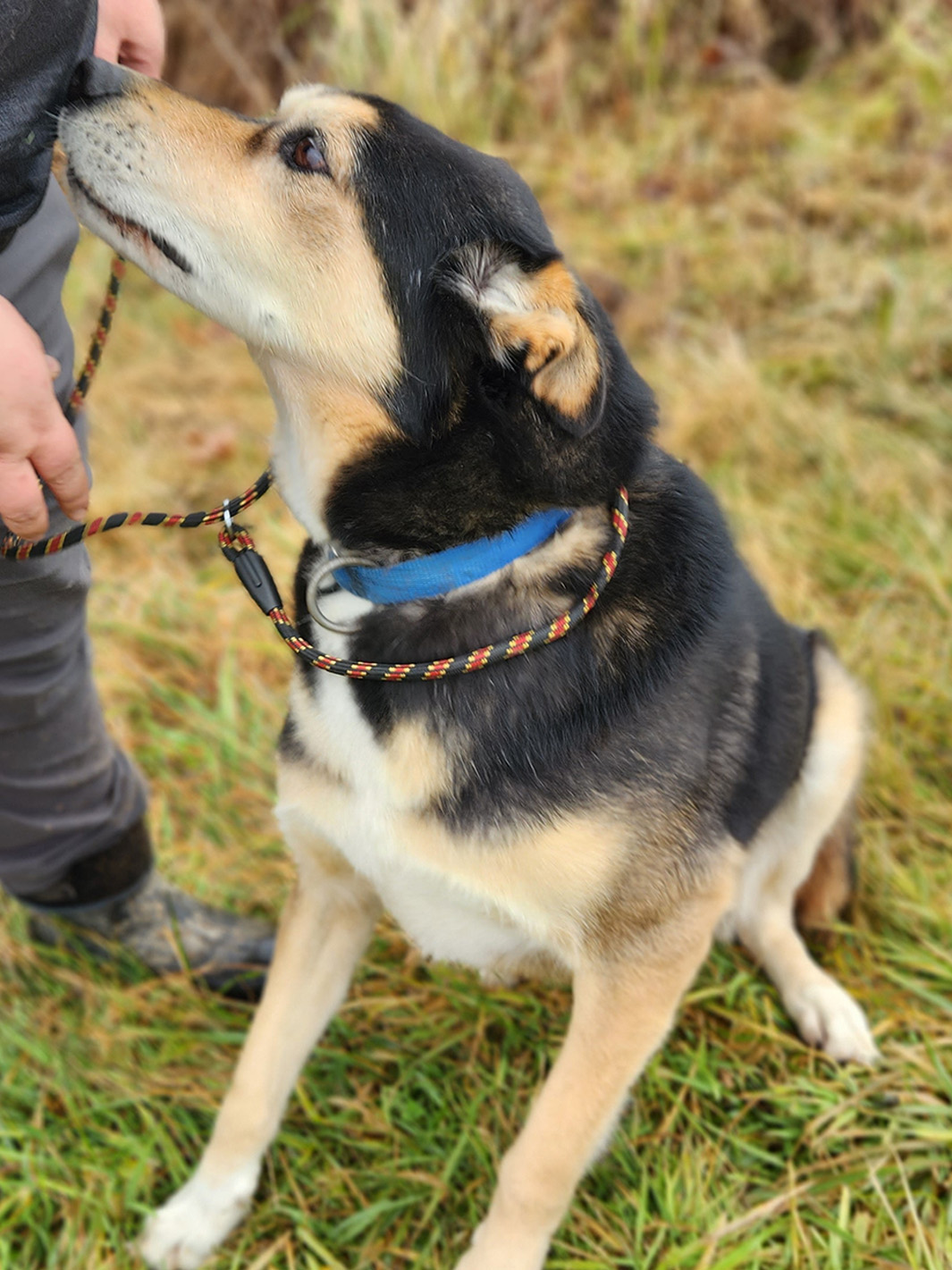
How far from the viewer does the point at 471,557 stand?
1.94 meters

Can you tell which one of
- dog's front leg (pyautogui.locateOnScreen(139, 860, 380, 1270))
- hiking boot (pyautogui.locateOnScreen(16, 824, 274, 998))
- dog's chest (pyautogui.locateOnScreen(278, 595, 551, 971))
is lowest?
hiking boot (pyautogui.locateOnScreen(16, 824, 274, 998))

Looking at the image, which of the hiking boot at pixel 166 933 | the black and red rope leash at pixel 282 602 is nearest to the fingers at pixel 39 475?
the black and red rope leash at pixel 282 602

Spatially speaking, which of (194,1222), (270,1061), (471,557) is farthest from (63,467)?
(194,1222)

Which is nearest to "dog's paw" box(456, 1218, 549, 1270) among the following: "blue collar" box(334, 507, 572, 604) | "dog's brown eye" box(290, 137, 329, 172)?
"blue collar" box(334, 507, 572, 604)

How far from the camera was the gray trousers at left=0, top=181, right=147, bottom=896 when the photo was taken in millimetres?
2010

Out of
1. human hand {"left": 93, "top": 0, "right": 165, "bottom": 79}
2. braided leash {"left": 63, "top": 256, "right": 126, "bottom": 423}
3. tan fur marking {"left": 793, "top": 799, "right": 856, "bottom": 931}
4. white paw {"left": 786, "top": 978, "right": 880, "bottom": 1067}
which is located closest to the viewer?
human hand {"left": 93, "top": 0, "right": 165, "bottom": 79}

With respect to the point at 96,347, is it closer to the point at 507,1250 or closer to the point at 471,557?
the point at 471,557

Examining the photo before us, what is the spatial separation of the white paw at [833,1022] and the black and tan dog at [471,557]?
2.05 feet

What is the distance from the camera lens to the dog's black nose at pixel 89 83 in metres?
1.86

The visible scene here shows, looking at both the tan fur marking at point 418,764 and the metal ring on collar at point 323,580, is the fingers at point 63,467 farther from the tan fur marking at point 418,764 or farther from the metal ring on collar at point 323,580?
the tan fur marking at point 418,764

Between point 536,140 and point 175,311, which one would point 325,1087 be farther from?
point 536,140

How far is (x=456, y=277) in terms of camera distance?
6.35ft

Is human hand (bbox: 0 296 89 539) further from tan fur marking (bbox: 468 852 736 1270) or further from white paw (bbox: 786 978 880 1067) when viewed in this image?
white paw (bbox: 786 978 880 1067)

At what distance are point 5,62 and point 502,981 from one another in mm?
2018
